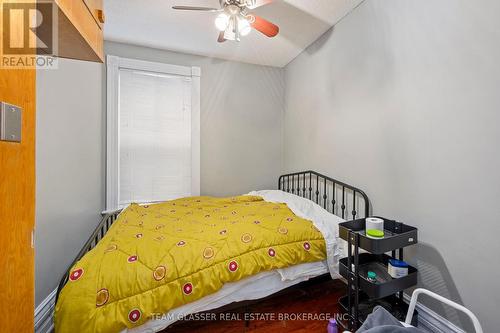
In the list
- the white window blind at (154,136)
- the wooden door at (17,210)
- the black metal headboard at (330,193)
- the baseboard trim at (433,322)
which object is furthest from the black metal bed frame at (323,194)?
the wooden door at (17,210)

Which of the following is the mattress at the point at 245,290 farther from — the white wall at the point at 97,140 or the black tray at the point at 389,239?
the white wall at the point at 97,140

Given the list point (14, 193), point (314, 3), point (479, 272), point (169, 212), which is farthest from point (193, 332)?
point (314, 3)

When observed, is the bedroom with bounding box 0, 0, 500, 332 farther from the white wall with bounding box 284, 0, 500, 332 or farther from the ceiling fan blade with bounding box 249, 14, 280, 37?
the ceiling fan blade with bounding box 249, 14, 280, 37

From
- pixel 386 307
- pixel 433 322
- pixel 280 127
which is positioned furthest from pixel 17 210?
pixel 280 127

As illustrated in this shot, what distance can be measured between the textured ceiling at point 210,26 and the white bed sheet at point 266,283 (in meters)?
1.94

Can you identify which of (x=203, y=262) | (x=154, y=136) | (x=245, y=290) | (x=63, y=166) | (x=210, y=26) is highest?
(x=210, y=26)

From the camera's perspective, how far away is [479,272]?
48.7 inches

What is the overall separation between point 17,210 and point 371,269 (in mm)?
1908

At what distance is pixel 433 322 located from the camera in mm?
1448

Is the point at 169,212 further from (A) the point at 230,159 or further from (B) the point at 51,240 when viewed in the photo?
(A) the point at 230,159

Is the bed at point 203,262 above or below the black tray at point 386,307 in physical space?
above

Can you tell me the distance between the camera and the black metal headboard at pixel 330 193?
206 centimetres

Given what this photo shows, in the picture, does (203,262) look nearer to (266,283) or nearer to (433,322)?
(266,283)

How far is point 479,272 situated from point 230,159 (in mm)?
2590
